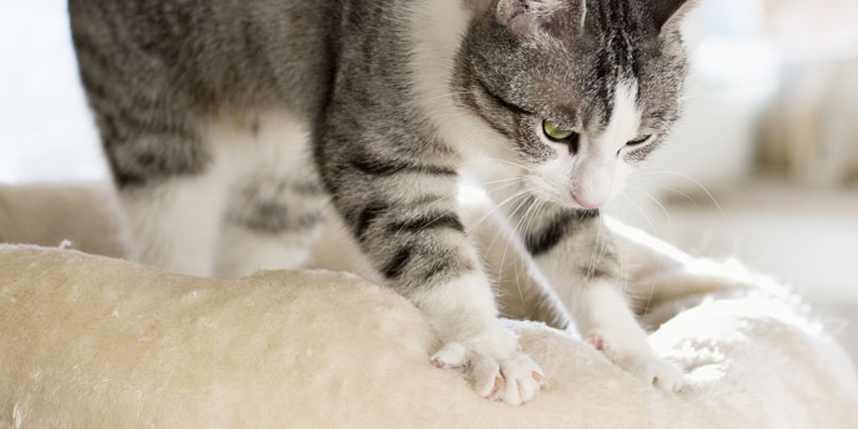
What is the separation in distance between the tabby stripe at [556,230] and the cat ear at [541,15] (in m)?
0.32

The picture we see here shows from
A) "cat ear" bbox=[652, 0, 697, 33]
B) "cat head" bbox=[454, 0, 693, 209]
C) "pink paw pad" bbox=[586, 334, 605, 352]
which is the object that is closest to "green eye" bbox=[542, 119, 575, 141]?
"cat head" bbox=[454, 0, 693, 209]

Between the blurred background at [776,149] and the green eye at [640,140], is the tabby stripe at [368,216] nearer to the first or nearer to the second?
the green eye at [640,140]

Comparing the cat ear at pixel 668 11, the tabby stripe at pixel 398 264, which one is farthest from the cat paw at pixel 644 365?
the cat ear at pixel 668 11

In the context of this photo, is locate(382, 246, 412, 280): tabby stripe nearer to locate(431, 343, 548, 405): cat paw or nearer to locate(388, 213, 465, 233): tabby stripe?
locate(388, 213, 465, 233): tabby stripe

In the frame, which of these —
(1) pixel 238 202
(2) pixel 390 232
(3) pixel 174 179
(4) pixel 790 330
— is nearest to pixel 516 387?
(2) pixel 390 232

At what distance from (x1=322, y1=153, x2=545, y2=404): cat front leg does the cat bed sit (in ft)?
0.13

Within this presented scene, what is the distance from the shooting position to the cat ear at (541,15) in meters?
0.91

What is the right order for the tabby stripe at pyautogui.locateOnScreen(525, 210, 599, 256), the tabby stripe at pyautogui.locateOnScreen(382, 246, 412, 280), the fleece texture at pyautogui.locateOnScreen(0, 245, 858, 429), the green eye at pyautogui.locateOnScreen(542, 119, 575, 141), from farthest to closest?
the tabby stripe at pyautogui.locateOnScreen(525, 210, 599, 256) → the tabby stripe at pyautogui.locateOnScreen(382, 246, 412, 280) → the green eye at pyautogui.locateOnScreen(542, 119, 575, 141) → the fleece texture at pyautogui.locateOnScreen(0, 245, 858, 429)

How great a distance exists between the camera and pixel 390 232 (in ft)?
3.46

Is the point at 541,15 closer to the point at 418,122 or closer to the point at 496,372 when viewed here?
the point at 418,122

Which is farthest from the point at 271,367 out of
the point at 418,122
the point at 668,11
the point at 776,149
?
the point at 776,149

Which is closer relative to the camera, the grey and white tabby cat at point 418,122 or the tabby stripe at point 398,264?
the grey and white tabby cat at point 418,122

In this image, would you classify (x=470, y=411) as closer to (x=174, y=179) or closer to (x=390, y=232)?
(x=390, y=232)

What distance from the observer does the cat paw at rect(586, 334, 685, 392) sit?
3.22ft
